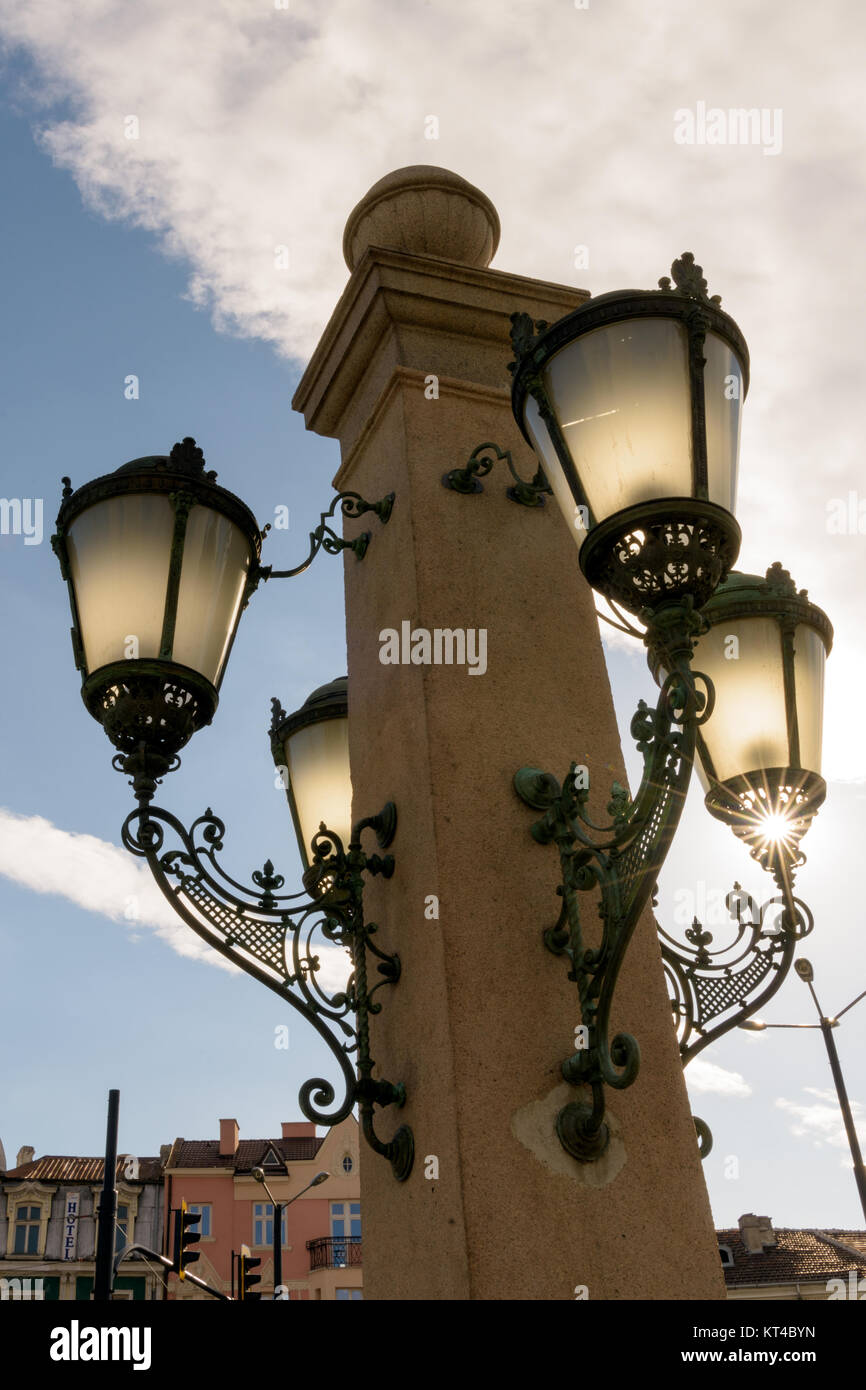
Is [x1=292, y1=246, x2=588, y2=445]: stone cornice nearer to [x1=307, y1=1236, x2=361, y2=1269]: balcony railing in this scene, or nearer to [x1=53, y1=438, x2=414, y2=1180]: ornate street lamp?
[x1=53, y1=438, x2=414, y2=1180]: ornate street lamp

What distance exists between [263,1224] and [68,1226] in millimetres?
6831

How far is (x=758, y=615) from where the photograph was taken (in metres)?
3.78

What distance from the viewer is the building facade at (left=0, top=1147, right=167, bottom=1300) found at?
139 feet

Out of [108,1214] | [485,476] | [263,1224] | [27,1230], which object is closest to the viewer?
[485,476]

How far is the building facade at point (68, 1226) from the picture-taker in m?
42.5

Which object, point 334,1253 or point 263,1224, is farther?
point 263,1224

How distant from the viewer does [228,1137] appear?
45469 millimetres

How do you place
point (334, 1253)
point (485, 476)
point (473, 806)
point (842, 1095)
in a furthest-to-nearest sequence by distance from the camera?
point (334, 1253) → point (842, 1095) → point (485, 476) → point (473, 806)

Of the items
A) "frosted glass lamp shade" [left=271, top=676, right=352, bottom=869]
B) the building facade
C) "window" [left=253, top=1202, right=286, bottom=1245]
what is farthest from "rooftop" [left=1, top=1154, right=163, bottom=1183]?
"frosted glass lamp shade" [left=271, top=676, right=352, bottom=869]

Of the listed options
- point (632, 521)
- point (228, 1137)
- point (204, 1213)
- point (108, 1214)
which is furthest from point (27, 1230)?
point (632, 521)

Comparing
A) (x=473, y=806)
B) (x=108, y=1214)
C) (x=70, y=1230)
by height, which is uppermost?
(x=70, y=1230)

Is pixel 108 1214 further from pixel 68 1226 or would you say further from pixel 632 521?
pixel 68 1226
